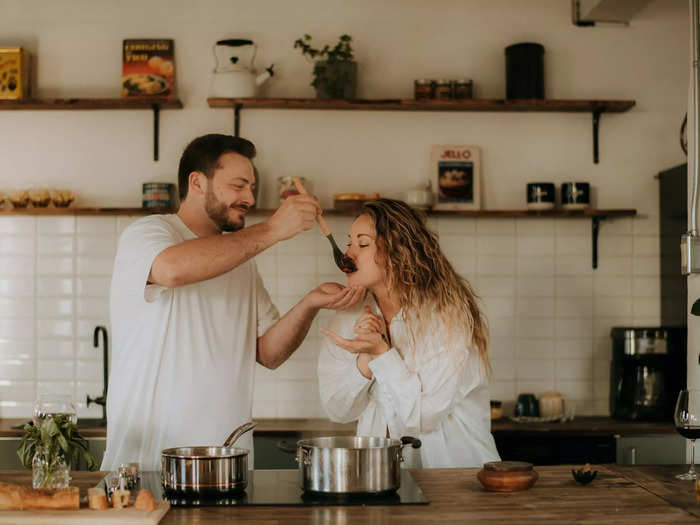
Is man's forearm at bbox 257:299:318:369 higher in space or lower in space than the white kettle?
lower

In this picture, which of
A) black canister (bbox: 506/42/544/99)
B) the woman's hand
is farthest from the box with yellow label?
the woman's hand

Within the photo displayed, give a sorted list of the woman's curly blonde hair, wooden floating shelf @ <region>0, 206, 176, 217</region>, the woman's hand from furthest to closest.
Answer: wooden floating shelf @ <region>0, 206, 176, 217</region> < the woman's curly blonde hair < the woman's hand

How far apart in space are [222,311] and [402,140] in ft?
6.50

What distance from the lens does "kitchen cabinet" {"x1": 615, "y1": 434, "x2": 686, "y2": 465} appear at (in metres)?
3.85

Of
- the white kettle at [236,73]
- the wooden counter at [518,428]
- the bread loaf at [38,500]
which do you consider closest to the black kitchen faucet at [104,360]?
the wooden counter at [518,428]

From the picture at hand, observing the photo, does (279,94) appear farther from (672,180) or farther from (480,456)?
(480,456)

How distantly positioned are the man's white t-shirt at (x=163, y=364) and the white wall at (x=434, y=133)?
64.4 inches

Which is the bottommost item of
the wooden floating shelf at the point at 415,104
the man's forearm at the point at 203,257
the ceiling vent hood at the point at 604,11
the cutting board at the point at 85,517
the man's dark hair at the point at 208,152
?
the cutting board at the point at 85,517

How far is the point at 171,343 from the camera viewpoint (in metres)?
2.60

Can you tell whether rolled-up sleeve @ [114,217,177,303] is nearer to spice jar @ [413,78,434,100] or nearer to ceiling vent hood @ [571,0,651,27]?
spice jar @ [413,78,434,100]

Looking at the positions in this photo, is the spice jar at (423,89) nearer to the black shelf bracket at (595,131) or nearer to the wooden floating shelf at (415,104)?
the wooden floating shelf at (415,104)

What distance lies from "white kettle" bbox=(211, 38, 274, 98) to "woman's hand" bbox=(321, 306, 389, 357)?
210 centimetres

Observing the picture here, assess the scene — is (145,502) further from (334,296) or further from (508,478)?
(334,296)

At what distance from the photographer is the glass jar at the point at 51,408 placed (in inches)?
77.9
